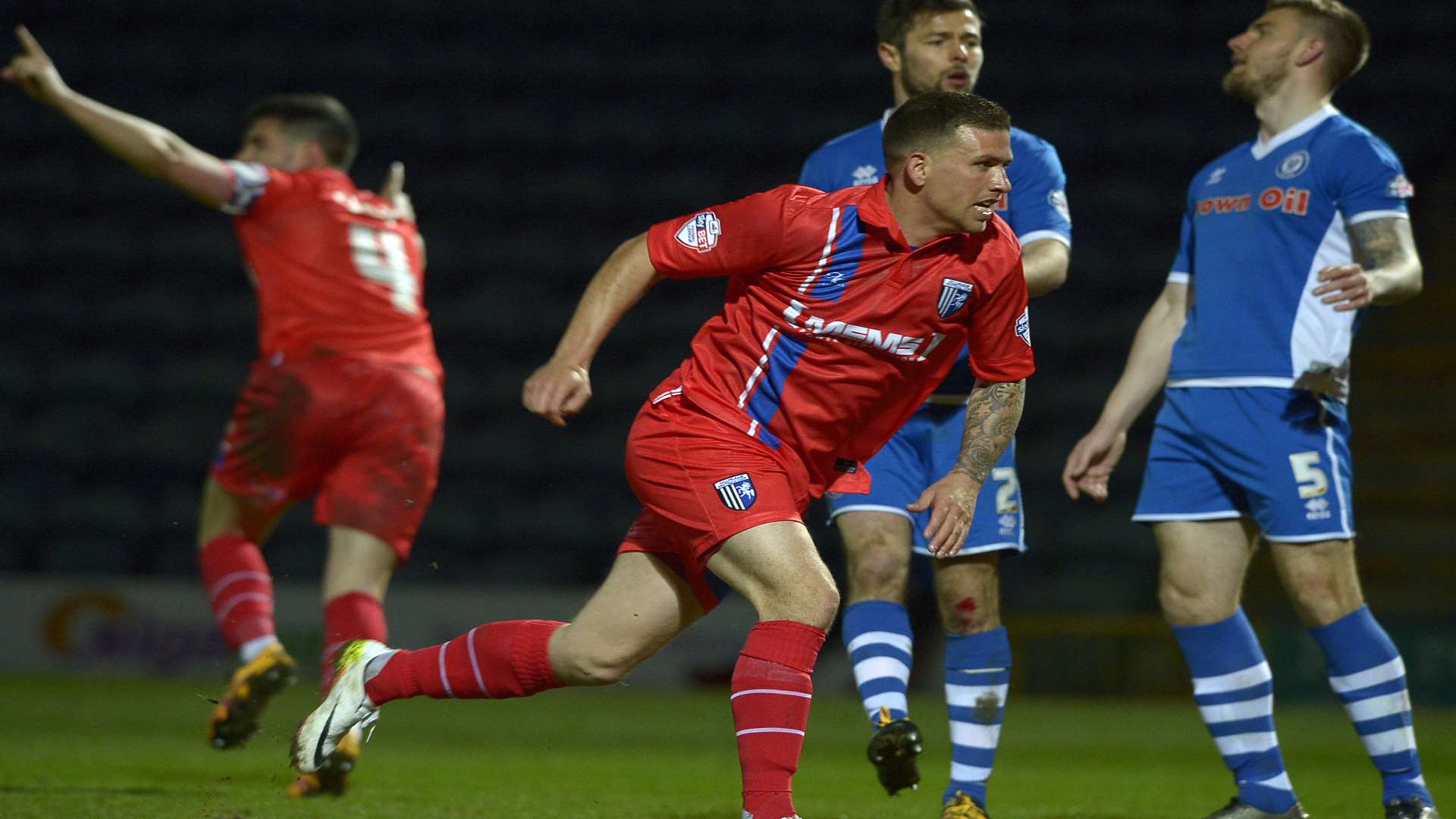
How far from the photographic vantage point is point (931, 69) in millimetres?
4551

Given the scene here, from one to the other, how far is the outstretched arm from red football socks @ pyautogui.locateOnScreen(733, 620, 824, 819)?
2.45 meters

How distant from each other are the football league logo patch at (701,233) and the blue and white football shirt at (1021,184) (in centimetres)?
104

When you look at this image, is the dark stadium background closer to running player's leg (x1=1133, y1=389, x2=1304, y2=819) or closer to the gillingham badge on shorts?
running player's leg (x1=1133, y1=389, x2=1304, y2=819)

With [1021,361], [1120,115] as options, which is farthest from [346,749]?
[1120,115]

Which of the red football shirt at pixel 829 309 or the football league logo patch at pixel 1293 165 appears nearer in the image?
the red football shirt at pixel 829 309

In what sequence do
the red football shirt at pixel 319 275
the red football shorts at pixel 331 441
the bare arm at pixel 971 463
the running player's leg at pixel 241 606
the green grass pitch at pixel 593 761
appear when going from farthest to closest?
1. the red football shirt at pixel 319 275
2. the red football shorts at pixel 331 441
3. the running player's leg at pixel 241 606
4. the green grass pitch at pixel 593 761
5. the bare arm at pixel 971 463

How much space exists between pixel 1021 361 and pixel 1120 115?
12.9 meters

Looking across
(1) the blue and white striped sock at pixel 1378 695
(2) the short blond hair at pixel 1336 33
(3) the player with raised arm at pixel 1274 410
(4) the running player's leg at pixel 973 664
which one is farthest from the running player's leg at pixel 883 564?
(2) the short blond hair at pixel 1336 33

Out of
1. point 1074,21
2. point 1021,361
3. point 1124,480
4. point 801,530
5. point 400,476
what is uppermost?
point 1074,21

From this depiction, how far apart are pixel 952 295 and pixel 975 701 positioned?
4.11 feet

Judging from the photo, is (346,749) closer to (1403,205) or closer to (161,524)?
(1403,205)

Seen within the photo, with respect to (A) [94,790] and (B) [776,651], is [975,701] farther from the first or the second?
(A) [94,790]

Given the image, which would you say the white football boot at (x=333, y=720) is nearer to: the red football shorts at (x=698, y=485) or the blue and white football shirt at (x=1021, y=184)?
the red football shorts at (x=698, y=485)

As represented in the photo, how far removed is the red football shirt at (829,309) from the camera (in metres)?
3.48
